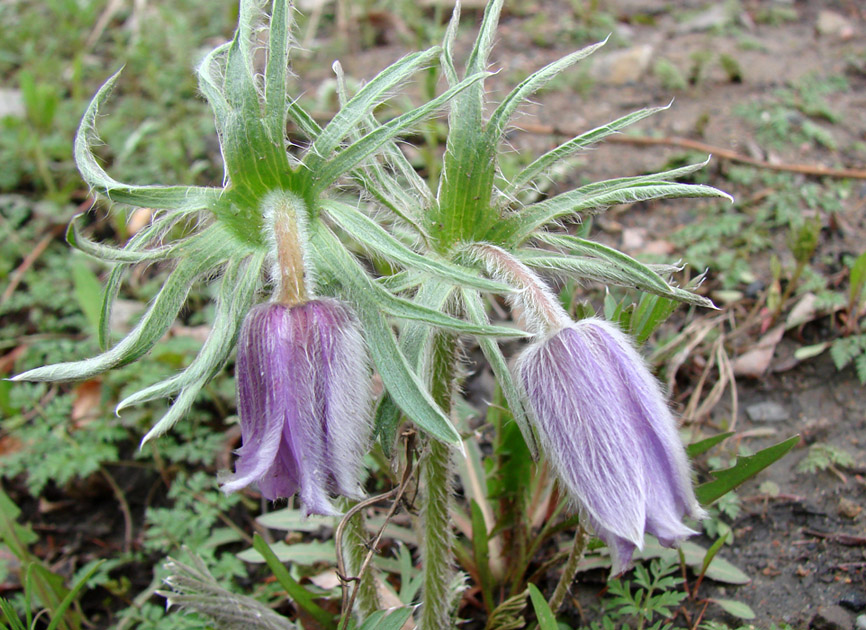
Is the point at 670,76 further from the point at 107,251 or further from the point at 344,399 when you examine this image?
the point at 107,251

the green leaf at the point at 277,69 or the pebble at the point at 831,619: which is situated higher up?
the green leaf at the point at 277,69

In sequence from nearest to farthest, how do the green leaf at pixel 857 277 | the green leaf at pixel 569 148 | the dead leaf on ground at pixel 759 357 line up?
1. the green leaf at pixel 569 148
2. the green leaf at pixel 857 277
3. the dead leaf on ground at pixel 759 357

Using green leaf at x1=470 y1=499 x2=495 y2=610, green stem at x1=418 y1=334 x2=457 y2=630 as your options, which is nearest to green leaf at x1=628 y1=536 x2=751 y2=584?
green leaf at x1=470 y1=499 x2=495 y2=610

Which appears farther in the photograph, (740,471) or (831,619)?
(831,619)

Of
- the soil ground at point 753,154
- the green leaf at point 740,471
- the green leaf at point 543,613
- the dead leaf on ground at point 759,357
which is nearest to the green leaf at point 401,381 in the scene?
the green leaf at point 543,613

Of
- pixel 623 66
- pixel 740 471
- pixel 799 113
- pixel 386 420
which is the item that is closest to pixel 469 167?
pixel 386 420

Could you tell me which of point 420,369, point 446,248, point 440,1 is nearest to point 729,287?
point 446,248

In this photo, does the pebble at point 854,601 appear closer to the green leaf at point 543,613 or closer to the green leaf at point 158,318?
the green leaf at point 543,613
